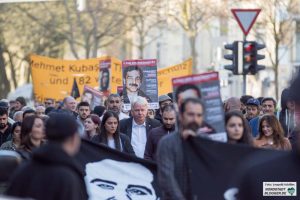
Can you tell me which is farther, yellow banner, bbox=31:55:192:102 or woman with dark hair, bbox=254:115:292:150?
yellow banner, bbox=31:55:192:102

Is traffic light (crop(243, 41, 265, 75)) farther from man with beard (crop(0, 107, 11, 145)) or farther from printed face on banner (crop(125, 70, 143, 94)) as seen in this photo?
man with beard (crop(0, 107, 11, 145))

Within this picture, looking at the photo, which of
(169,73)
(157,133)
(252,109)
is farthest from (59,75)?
(157,133)

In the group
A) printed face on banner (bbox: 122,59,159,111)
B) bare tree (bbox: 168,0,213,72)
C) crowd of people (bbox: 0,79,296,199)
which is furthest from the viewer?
bare tree (bbox: 168,0,213,72)

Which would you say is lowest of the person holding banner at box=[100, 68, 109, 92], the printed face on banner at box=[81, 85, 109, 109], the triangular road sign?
the printed face on banner at box=[81, 85, 109, 109]

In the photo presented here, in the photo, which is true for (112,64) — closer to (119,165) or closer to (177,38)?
(119,165)

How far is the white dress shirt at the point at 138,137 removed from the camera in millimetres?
14617

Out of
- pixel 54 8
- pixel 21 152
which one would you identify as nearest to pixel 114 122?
pixel 21 152

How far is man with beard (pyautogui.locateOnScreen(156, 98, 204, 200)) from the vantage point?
888 centimetres

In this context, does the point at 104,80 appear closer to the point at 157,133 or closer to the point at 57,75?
the point at 57,75

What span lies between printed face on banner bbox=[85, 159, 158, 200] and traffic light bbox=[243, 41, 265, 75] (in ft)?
34.7

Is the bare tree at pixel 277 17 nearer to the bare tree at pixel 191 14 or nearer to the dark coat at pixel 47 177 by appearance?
the bare tree at pixel 191 14

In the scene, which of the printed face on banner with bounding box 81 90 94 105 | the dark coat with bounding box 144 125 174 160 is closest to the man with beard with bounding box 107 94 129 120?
the dark coat with bounding box 144 125 174 160

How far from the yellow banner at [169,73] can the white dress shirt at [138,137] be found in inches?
320

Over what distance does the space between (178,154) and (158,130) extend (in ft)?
14.5
